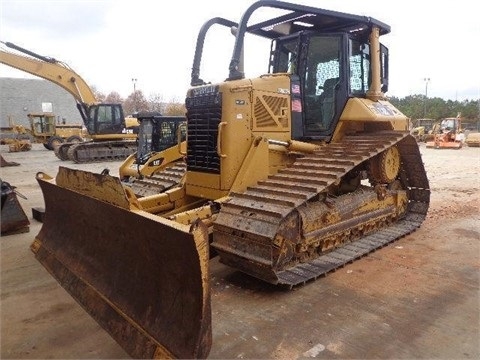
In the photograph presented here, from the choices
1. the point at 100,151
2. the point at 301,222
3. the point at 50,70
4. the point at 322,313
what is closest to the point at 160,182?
the point at 301,222

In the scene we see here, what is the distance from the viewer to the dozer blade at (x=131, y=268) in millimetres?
2762

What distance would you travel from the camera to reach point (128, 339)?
3.04 metres

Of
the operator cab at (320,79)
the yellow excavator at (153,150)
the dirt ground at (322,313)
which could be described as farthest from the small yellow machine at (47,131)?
the operator cab at (320,79)

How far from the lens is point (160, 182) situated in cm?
650

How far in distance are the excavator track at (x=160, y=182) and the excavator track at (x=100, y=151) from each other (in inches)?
495

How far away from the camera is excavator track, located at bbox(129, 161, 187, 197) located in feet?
20.6

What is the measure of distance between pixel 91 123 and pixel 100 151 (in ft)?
4.50

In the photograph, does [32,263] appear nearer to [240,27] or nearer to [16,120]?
[240,27]

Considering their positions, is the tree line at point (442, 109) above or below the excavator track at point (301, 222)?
above

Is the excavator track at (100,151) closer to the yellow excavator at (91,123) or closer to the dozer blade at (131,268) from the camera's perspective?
the yellow excavator at (91,123)

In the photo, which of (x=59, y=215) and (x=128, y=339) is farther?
(x=59, y=215)

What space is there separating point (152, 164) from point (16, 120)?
35.5 m

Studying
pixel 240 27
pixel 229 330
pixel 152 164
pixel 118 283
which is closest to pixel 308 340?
pixel 229 330

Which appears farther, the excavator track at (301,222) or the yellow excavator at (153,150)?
the yellow excavator at (153,150)
